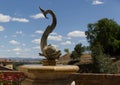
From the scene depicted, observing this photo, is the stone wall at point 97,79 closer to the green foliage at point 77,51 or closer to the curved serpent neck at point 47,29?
the curved serpent neck at point 47,29

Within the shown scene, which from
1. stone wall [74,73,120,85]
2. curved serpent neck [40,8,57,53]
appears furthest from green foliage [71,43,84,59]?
curved serpent neck [40,8,57,53]

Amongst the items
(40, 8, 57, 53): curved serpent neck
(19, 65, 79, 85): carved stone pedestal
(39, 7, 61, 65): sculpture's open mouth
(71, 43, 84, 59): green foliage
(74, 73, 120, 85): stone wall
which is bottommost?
(74, 73, 120, 85): stone wall

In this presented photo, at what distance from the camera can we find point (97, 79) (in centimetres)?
884

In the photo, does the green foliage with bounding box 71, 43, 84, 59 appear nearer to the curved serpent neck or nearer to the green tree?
the green tree

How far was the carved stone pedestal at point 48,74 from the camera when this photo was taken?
4348mm

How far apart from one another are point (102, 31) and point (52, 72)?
196 ft

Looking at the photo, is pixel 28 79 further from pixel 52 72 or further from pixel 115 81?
pixel 115 81

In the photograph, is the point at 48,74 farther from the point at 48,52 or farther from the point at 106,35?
the point at 106,35

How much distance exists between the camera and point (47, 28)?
4953mm

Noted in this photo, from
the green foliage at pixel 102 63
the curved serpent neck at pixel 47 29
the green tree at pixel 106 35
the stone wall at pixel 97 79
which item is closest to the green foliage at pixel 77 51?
the green tree at pixel 106 35

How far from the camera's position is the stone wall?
8570mm

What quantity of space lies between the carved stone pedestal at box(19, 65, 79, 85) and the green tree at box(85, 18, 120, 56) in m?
57.3

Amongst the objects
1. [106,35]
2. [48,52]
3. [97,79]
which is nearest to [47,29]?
[48,52]

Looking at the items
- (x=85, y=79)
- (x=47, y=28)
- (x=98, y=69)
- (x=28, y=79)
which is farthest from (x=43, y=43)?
(x=98, y=69)
